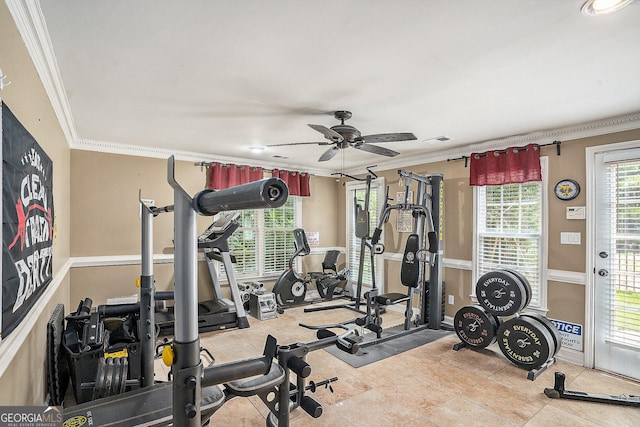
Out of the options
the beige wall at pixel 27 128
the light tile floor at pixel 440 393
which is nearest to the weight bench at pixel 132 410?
the beige wall at pixel 27 128

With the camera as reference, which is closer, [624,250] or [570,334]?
[624,250]

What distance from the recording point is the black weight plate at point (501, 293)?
326 centimetres

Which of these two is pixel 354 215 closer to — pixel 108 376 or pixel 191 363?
pixel 108 376

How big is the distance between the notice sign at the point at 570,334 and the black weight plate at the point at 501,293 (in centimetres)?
60

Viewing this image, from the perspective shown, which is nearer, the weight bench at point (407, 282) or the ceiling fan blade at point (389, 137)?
the ceiling fan blade at point (389, 137)

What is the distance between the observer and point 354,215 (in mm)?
6094

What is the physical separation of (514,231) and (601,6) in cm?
284

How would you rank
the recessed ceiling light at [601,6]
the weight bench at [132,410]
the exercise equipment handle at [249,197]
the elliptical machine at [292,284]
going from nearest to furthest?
1. the exercise equipment handle at [249,197]
2. the recessed ceiling light at [601,6]
3. the weight bench at [132,410]
4. the elliptical machine at [292,284]

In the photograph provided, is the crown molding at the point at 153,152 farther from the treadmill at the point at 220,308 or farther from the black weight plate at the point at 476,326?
the black weight plate at the point at 476,326

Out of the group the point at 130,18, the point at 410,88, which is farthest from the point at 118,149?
the point at 410,88

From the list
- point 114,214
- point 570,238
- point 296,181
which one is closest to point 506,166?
point 570,238

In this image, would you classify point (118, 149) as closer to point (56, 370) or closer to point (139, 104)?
point (139, 104)

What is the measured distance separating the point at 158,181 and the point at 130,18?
3272 millimetres

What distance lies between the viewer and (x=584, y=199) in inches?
128
